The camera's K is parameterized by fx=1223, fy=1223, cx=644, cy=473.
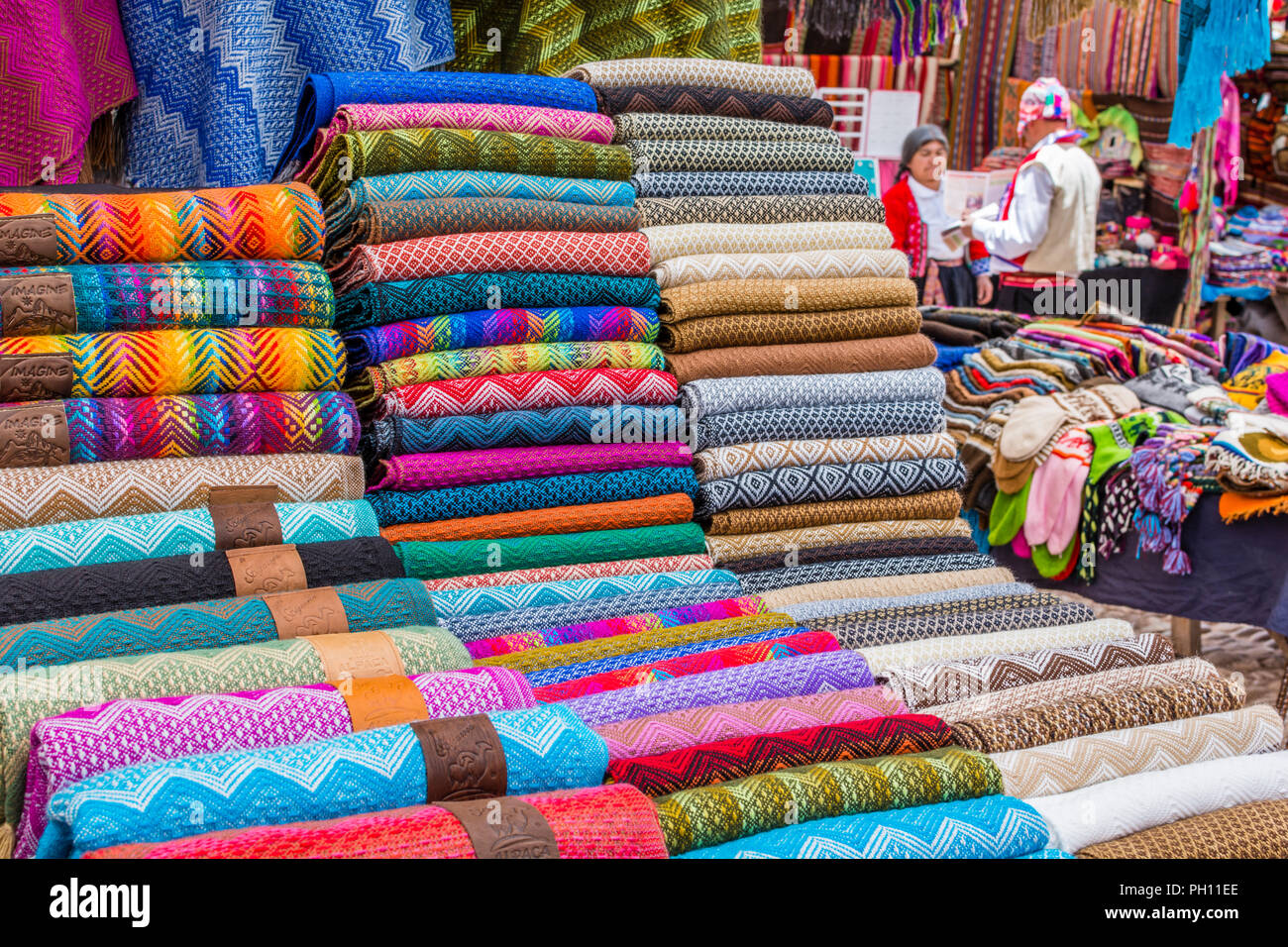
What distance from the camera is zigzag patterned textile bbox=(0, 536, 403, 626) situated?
1.52 meters

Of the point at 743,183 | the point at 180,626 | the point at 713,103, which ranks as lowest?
the point at 180,626

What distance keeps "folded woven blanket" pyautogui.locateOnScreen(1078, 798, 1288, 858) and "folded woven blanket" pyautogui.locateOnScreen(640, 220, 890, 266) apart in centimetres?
131

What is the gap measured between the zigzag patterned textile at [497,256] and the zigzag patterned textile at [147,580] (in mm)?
500

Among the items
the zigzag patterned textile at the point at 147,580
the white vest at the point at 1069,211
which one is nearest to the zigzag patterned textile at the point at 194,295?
the zigzag patterned textile at the point at 147,580

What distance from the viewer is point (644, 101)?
239 centimetres

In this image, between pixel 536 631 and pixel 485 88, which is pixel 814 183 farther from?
pixel 536 631

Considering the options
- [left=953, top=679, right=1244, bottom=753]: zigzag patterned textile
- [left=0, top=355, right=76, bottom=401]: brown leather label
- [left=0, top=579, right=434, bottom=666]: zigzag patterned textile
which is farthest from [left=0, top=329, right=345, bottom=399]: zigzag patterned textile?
[left=953, top=679, right=1244, bottom=753]: zigzag patterned textile

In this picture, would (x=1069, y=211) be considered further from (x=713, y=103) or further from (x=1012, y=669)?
(x=1012, y=669)

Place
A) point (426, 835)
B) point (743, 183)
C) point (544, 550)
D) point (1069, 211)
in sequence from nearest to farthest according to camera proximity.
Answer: point (426, 835) < point (544, 550) < point (743, 183) < point (1069, 211)

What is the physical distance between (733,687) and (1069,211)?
15.5ft

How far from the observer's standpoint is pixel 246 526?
1.72 meters

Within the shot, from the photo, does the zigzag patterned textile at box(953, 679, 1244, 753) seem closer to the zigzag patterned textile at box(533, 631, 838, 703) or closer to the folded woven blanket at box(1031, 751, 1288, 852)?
the folded woven blanket at box(1031, 751, 1288, 852)

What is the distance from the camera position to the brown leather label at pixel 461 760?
1231 mm

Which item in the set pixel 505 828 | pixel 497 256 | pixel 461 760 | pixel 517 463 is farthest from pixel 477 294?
pixel 505 828
